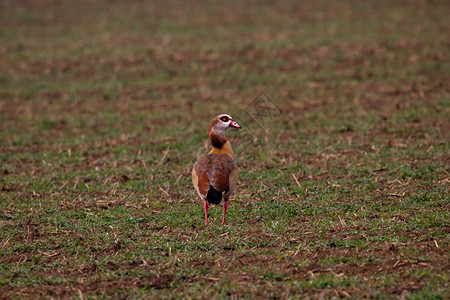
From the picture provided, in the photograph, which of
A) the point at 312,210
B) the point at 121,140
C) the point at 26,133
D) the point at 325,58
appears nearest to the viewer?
the point at 312,210

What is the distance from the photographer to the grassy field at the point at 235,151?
7.84 meters

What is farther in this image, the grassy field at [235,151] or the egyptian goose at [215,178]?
the egyptian goose at [215,178]

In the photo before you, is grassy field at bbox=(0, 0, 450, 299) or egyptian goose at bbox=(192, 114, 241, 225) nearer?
grassy field at bbox=(0, 0, 450, 299)

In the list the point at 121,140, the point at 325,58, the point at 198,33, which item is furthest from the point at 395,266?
the point at 198,33

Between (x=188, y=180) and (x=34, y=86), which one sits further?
(x=34, y=86)

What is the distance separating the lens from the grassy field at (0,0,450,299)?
7836 millimetres

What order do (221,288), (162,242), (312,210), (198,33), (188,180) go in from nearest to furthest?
(221,288) → (162,242) → (312,210) → (188,180) → (198,33)

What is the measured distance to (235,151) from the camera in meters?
13.7

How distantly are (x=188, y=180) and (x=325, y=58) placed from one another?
1114cm

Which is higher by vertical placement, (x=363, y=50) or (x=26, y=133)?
(x=363, y=50)

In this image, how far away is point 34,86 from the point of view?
2067 cm

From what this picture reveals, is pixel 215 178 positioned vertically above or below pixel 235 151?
above

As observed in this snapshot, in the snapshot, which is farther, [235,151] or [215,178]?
[235,151]

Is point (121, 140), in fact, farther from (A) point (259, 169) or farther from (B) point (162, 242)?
(B) point (162, 242)
